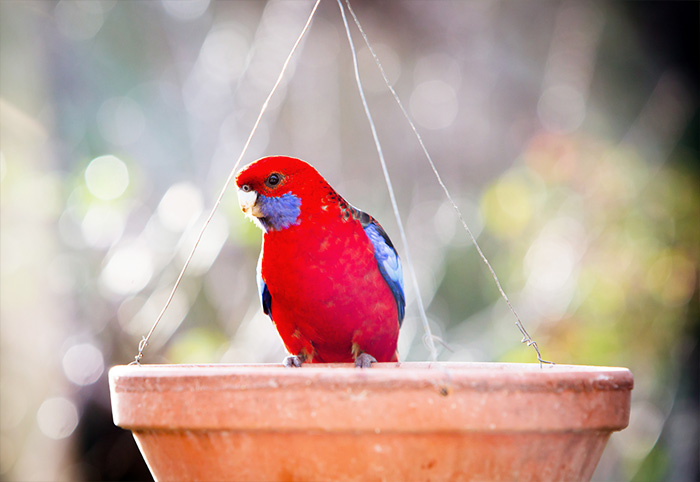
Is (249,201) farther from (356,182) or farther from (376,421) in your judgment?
(356,182)

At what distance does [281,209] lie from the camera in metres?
1.37

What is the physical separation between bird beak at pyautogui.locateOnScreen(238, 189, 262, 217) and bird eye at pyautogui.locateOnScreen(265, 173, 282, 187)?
0.10ft

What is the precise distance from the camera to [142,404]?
0.82 metres

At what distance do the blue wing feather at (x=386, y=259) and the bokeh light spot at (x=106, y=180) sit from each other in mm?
1402

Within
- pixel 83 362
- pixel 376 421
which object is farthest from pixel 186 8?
pixel 376 421

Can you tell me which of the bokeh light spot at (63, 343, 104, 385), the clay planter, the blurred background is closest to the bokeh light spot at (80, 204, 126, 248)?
the blurred background

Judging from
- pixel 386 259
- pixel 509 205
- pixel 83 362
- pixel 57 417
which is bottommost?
pixel 57 417

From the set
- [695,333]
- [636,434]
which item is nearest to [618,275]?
[695,333]

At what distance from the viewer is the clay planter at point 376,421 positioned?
0.73 m

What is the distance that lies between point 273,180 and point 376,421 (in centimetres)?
73

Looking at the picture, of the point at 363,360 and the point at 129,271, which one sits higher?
the point at 363,360

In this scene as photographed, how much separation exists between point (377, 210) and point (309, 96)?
2.04 ft

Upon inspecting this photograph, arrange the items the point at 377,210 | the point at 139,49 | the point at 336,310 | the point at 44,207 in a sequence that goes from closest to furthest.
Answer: the point at 336,310
the point at 44,207
the point at 377,210
the point at 139,49

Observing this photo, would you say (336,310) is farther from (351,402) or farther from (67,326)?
(67,326)
